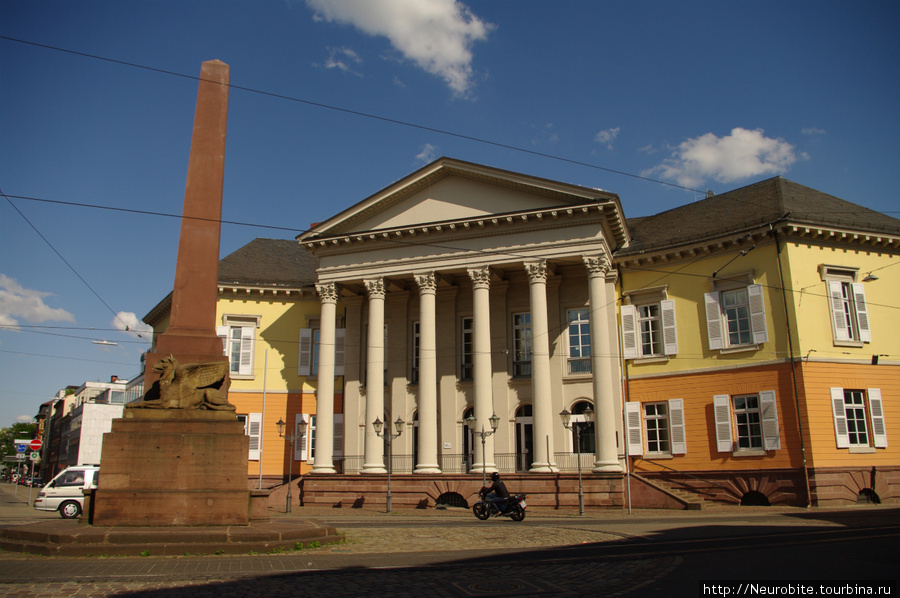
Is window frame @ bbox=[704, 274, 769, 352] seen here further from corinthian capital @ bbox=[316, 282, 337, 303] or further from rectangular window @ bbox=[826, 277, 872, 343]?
corinthian capital @ bbox=[316, 282, 337, 303]

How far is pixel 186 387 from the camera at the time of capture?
10.7 meters

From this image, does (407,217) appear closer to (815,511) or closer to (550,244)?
(550,244)

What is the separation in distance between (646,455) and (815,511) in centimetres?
642

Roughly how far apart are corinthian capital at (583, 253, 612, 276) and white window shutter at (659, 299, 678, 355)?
3.01 metres

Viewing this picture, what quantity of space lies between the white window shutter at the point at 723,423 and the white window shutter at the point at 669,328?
233 cm

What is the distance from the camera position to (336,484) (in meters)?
24.9

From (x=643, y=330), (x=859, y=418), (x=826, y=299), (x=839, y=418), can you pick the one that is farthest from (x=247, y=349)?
(x=859, y=418)

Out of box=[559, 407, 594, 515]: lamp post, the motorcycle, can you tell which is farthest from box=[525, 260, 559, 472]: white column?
the motorcycle

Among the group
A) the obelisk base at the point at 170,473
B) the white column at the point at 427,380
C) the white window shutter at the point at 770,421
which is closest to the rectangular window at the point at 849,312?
the white window shutter at the point at 770,421

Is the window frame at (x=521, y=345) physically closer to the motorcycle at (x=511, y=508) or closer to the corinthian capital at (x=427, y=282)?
the corinthian capital at (x=427, y=282)

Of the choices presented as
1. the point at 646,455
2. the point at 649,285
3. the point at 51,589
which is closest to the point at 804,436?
the point at 646,455

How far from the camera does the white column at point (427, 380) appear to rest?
79.9 feet

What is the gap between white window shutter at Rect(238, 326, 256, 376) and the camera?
30.0m

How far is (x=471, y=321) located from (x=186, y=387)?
1777 cm
